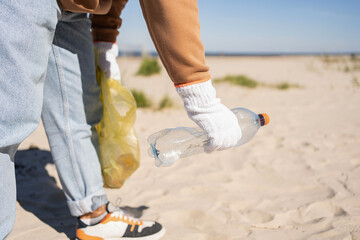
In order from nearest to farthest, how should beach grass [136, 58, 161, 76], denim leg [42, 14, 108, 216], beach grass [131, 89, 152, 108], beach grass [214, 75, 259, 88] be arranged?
denim leg [42, 14, 108, 216] → beach grass [131, 89, 152, 108] → beach grass [214, 75, 259, 88] → beach grass [136, 58, 161, 76]

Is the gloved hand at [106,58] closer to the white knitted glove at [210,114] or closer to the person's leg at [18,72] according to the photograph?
the person's leg at [18,72]

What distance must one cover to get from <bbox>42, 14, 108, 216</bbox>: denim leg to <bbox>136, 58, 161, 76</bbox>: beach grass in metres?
5.92

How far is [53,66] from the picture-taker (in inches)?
49.6

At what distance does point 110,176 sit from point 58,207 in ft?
1.80

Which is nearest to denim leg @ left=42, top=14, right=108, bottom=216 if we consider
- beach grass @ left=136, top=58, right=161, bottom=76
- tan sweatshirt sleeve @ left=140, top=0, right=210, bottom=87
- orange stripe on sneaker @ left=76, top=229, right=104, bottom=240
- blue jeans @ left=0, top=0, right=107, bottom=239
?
blue jeans @ left=0, top=0, right=107, bottom=239

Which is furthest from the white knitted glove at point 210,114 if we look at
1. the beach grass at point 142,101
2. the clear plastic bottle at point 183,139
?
the beach grass at point 142,101

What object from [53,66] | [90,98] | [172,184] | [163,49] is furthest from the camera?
[172,184]

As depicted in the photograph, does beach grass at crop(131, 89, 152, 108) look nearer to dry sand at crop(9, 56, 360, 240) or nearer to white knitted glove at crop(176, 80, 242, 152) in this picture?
dry sand at crop(9, 56, 360, 240)

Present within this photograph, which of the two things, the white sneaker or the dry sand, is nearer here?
the white sneaker

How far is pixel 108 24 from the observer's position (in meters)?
1.54

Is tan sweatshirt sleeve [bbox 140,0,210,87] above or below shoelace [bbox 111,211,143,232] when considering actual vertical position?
above

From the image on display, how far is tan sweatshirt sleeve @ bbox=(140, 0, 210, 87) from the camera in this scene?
91 cm

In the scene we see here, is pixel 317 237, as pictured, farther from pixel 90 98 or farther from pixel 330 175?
pixel 90 98

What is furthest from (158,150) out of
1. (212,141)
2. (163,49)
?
(163,49)
